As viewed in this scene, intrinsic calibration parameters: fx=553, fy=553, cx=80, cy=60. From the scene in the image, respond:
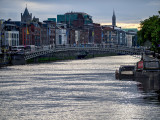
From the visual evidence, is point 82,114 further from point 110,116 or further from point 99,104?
point 99,104

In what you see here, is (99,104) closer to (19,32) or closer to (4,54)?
(4,54)

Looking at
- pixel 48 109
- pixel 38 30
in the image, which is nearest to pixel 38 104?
pixel 48 109

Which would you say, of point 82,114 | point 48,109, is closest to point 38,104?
point 48,109

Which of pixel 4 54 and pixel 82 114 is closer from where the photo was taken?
pixel 82 114

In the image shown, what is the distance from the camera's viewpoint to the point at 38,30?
574 feet

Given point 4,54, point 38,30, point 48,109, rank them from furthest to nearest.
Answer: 1. point 38,30
2. point 4,54
3. point 48,109

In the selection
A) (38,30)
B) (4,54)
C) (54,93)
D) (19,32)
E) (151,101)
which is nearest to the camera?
(151,101)

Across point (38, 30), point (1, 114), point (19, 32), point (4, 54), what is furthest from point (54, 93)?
point (38, 30)

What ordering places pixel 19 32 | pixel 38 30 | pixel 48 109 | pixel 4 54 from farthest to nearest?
pixel 38 30 → pixel 19 32 → pixel 4 54 → pixel 48 109

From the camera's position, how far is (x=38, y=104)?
42344 millimetres

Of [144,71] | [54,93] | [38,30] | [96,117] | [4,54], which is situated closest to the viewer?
[96,117]

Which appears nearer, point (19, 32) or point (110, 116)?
point (110, 116)

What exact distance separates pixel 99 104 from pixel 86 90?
10237 mm

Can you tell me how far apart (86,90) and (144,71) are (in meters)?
11.5
